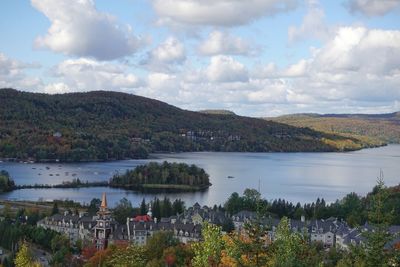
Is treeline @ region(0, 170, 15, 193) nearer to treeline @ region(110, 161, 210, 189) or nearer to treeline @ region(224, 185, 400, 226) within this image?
treeline @ region(110, 161, 210, 189)

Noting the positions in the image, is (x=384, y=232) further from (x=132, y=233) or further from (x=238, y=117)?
(x=238, y=117)

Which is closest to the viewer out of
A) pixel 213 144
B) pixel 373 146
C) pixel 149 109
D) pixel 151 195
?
pixel 151 195

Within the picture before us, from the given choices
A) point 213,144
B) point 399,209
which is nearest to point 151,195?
point 399,209

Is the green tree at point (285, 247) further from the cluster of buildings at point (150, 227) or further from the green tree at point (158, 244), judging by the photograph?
the cluster of buildings at point (150, 227)

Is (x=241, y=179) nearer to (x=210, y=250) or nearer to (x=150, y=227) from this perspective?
(x=150, y=227)

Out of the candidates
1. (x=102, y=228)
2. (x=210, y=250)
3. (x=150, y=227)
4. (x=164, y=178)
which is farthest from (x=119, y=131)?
(x=210, y=250)

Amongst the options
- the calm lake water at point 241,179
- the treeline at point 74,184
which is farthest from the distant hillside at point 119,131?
the treeline at point 74,184
